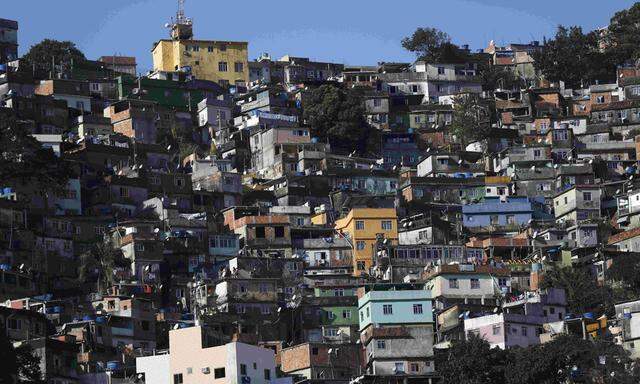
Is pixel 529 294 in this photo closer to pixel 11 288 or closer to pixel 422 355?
pixel 422 355

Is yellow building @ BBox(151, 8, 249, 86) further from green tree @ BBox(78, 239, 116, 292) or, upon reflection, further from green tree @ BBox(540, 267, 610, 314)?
green tree @ BBox(540, 267, 610, 314)

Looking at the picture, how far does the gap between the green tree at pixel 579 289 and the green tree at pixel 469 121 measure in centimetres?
2526

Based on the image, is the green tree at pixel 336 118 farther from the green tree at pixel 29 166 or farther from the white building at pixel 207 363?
the green tree at pixel 29 166

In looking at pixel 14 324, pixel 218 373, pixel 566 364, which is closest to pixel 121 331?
pixel 14 324

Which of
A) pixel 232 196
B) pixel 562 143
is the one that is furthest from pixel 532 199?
pixel 232 196

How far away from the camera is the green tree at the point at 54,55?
110188mm

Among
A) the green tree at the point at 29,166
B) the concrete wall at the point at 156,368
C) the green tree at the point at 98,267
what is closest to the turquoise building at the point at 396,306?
the concrete wall at the point at 156,368

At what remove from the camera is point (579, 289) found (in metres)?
74.8

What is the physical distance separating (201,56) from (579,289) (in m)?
44.3

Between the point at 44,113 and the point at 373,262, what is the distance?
2278 cm

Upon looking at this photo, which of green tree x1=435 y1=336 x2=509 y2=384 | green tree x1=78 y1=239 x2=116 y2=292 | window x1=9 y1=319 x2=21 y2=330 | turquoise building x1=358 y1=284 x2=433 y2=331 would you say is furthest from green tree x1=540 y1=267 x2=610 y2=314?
window x1=9 y1=319 x2=21 y2=330

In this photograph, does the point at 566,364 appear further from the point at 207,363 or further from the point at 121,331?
the point at 121,331

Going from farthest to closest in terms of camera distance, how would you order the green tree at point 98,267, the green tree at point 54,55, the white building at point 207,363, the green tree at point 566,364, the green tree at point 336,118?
1. the green tree at point 54,55
2. the green tree at point 336,118
3. the green tree at point 98,267
4. the green tree at point 566,364
5. the white building at point 207,363

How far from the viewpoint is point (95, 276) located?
78562mm
